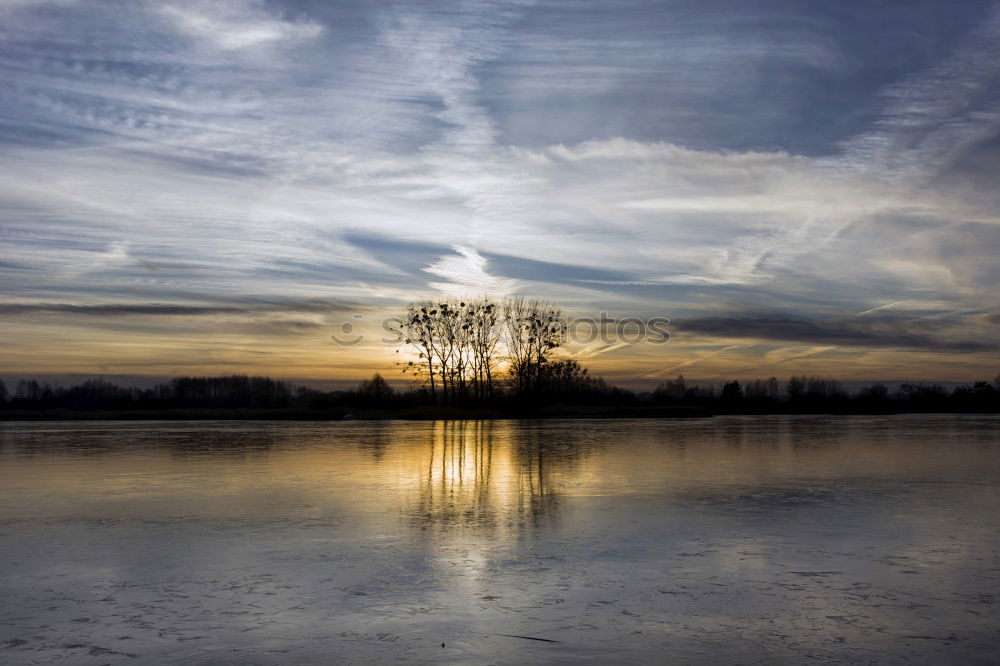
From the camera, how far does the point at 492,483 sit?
12.4 m

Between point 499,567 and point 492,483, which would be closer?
point 499,567

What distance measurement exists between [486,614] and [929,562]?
13.4 ft

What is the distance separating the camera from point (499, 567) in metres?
6.64

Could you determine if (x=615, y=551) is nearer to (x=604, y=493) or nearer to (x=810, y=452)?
(x=604, y=493)

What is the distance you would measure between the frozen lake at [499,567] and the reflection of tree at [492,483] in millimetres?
88

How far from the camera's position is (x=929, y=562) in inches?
270

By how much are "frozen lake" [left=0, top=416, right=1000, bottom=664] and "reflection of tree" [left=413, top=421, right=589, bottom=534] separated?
0.29 ft

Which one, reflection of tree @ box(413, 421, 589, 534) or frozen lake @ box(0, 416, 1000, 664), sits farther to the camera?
reflection of tree @ box(413, 421, 589, 534)

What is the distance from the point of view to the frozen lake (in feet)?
15.6

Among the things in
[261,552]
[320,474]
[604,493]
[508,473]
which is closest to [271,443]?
[320,474]

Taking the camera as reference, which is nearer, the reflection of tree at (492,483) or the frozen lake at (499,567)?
the frozen lake at (499,567)

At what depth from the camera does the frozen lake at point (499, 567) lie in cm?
475

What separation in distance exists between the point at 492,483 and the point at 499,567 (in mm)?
5807

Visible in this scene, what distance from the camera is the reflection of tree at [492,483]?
30.0 feet
